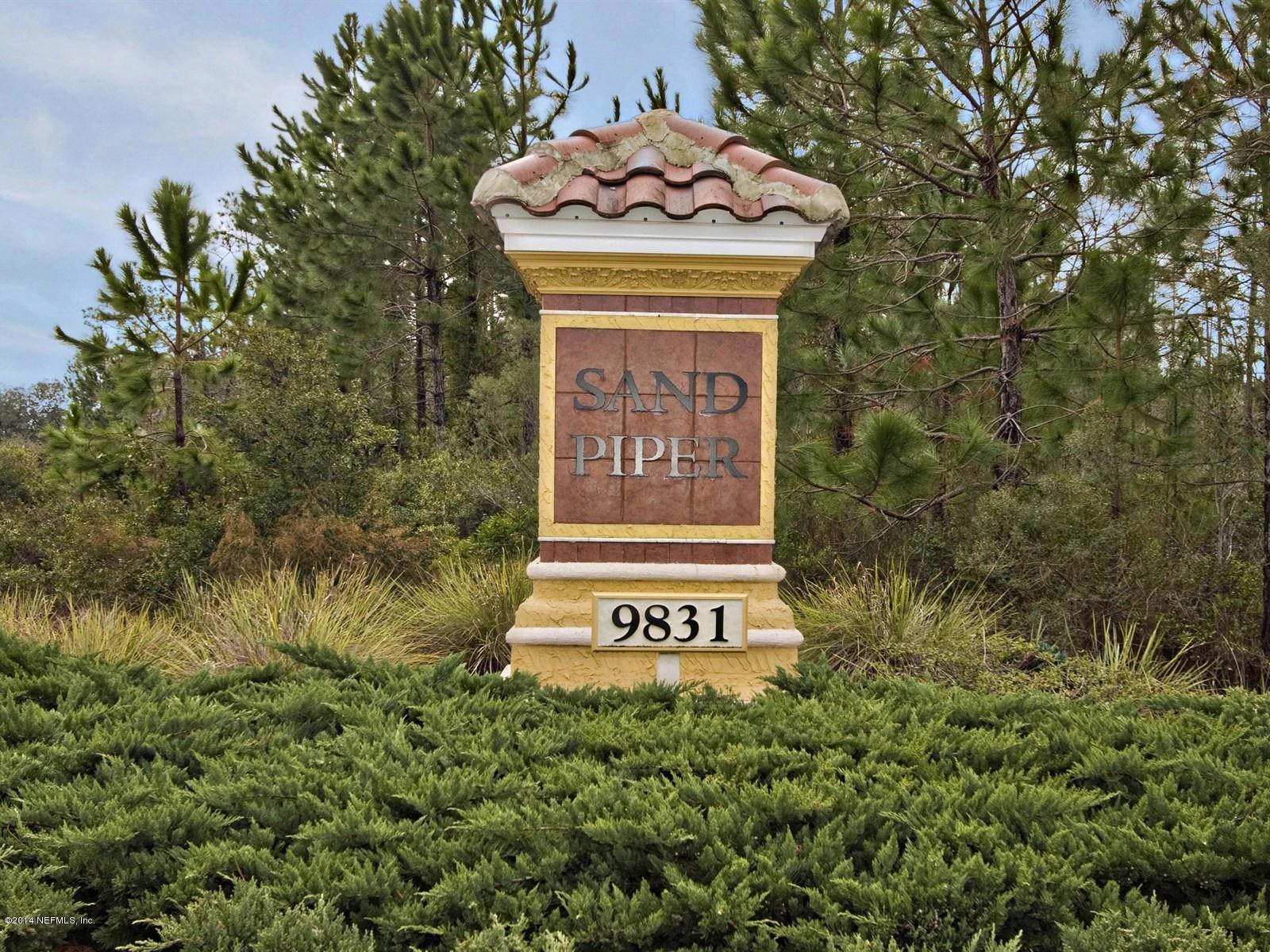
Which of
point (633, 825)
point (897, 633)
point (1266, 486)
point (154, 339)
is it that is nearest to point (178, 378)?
point (154, 339)

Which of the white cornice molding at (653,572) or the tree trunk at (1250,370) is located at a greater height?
the tree trunk at (1250,370)

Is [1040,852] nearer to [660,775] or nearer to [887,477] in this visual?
[660,775]

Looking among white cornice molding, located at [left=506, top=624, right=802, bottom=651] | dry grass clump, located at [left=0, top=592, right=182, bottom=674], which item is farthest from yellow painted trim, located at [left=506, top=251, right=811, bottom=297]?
dry grass clump, located at [left=0, top=592, right=182, bottom=674]

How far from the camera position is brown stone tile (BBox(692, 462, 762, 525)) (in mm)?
4734

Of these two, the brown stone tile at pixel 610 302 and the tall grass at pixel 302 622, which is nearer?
the brown stone tile at pixel 610 302

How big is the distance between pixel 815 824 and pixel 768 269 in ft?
9.30

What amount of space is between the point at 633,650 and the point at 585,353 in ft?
4.93

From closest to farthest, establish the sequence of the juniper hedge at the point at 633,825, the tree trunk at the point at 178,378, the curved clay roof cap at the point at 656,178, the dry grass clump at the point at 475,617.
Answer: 1. the juniper hedge at the point at 633,825
2. the curved clay roof cap at the point at 656,178
3. the dry grass clump at the point at 475,617
4. the tree trunk at the point at 178,378

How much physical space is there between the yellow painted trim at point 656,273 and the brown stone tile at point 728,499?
2.95 feet

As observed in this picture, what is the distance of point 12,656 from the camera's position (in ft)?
13.1

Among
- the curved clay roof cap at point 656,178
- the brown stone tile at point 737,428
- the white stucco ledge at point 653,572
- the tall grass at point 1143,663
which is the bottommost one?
the tall grass at point 1143,663

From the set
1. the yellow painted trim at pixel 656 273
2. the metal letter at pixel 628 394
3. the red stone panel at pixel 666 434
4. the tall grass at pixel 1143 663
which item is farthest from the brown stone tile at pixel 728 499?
the tall grass at pixel 1143 663

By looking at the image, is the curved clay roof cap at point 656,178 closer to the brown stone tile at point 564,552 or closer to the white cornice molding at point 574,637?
the brown stone tile at point 564,552

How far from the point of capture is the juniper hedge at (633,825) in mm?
2197
